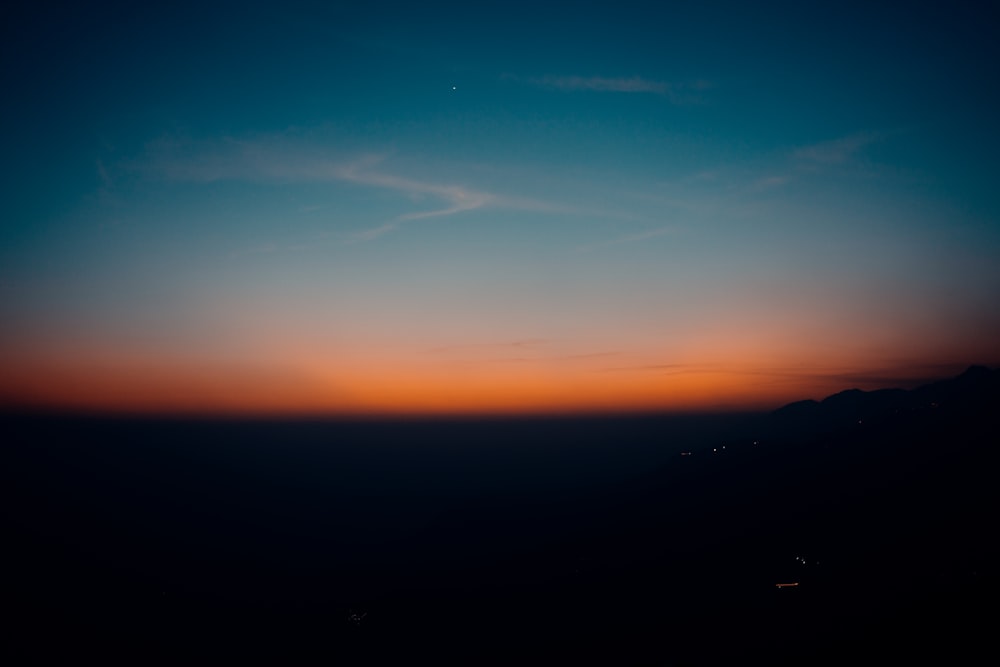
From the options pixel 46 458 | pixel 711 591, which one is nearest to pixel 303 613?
pixel 711 591

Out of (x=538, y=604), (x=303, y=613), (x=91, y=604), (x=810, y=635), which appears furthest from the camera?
(x=91, y=604)

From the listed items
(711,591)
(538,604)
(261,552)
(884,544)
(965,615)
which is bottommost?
(261,552)

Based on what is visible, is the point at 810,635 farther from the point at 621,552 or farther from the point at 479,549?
the point at 479,549

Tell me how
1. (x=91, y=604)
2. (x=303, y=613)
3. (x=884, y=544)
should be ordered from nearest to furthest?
(x=884, y=544) < (x=303, y=613) < (x=91, y=604)

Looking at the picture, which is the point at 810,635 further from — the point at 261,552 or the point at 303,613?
the point at 261,552

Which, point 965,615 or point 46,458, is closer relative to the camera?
point 965,615

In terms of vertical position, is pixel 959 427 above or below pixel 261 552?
above

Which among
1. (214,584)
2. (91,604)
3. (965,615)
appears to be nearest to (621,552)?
(965,615)
